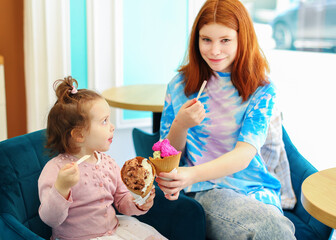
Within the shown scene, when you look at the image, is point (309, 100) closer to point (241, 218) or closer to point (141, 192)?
point (241, 218)

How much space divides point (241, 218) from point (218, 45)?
58cm

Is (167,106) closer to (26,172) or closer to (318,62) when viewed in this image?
(26,172)

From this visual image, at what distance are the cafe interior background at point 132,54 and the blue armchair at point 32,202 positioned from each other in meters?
1.51

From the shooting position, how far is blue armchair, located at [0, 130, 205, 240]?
49.2 inches

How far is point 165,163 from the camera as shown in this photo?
1.13 m

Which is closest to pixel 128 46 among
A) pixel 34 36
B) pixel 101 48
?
pixel 101 48

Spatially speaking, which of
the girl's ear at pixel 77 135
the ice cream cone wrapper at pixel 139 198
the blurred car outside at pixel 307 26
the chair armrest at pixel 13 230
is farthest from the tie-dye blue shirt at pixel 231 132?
the blurred car outside at pixel 307 26

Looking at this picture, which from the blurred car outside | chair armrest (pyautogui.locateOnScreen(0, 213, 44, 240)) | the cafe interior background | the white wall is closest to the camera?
chair armrest (pyautogui.locateOnScreen(0, 213, 44, 240))

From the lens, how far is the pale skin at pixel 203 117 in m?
1.29

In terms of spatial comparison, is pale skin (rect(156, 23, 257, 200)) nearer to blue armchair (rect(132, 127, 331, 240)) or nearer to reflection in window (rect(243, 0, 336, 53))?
blue armchair (rect(132, 127, 331, 240))

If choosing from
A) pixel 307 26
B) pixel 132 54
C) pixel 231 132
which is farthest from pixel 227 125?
pixel 307 26

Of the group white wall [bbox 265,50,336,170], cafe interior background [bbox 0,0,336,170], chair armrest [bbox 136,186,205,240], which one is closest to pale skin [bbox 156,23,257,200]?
chair armrest [bbox 136,186,205,240]

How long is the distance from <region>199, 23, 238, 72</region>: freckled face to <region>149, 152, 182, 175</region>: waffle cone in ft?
1.45

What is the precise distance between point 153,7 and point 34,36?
3.81 ft
